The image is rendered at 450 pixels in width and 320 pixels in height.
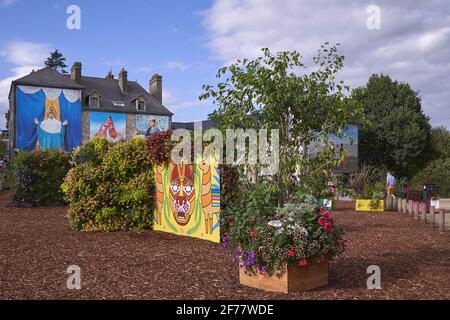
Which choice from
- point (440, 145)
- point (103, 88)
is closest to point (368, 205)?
point (440, 145)

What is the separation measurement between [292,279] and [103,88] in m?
41.5

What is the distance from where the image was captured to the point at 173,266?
23.9 feet

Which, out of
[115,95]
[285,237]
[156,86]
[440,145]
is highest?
[156,86]

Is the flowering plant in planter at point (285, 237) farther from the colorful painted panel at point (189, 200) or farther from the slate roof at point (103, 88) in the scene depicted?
the slate roof at point (103, 88)

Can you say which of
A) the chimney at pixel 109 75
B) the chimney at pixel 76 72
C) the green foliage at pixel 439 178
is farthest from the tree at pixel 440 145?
the chimney at pixel 76 72

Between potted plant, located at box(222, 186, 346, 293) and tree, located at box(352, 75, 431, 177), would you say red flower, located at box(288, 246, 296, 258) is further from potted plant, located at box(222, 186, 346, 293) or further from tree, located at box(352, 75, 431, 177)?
tree, located at box(352, 75, 431, 177)

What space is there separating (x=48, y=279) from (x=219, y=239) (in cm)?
393

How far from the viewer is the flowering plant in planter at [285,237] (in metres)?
5.53

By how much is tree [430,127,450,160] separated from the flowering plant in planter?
125 ft

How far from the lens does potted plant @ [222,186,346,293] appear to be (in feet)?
18.2

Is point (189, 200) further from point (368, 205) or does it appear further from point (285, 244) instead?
point (368, 205)

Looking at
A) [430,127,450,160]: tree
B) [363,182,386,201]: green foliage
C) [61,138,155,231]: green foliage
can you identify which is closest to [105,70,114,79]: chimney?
[430,127,450,160]: tree

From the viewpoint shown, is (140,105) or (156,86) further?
(156,86)
